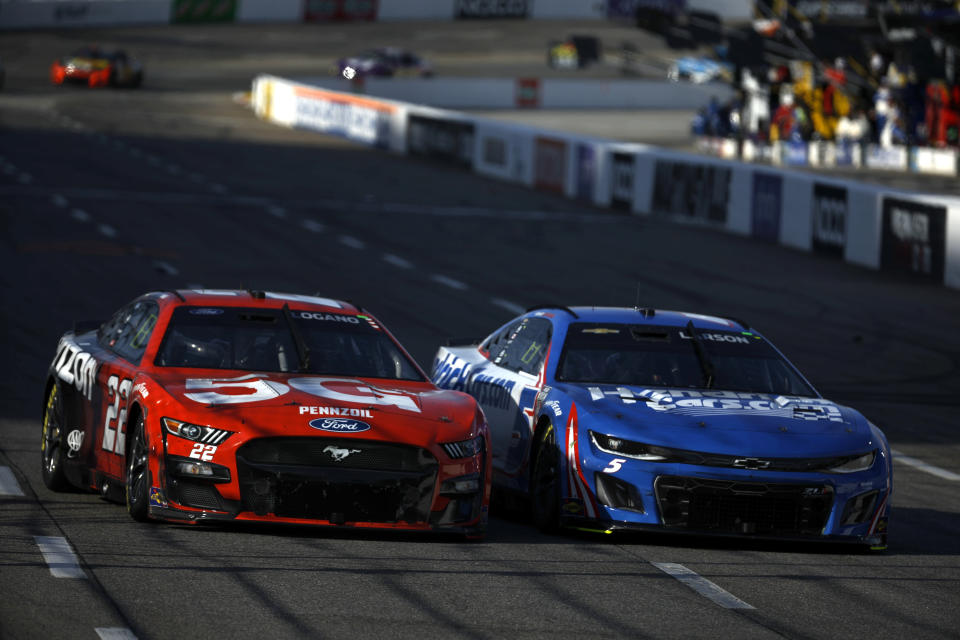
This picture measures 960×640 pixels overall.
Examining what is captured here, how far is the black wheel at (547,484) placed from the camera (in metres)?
9.42

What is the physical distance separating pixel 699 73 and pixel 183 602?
2895 inches

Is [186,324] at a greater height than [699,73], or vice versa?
[186,324]

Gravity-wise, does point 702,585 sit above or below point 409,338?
above

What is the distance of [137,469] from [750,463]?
123 inches

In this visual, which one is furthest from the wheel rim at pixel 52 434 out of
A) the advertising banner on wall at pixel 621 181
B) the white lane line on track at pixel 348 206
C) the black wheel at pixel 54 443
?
the advertising banner on wall at pixel 621 181

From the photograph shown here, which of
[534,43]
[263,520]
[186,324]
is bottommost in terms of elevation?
[534,43]

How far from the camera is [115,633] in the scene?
6.52 metres

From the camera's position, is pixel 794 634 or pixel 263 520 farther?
pixel 263 520

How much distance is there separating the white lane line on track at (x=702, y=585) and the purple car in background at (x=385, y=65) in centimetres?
6760

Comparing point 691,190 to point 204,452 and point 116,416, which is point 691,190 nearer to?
point 116,416

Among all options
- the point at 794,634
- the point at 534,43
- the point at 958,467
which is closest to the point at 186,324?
the point at 794,634

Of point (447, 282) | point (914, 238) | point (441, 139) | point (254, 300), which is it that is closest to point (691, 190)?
point (914, 238)

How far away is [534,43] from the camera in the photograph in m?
90.9

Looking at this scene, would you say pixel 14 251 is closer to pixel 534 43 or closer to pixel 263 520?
pixel 263 520
